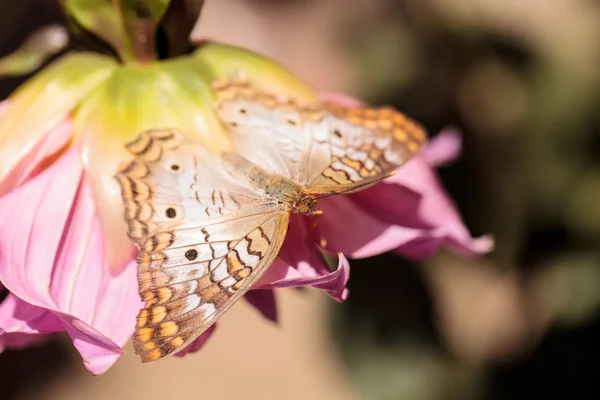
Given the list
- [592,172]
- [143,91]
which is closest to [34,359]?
[592,172]

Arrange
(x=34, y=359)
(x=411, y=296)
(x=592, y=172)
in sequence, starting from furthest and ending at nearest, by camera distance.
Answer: (x=34, y=359) → (x=411, y=296) → (x=592, y=172)

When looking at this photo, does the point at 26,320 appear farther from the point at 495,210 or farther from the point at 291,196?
the point at 495,210

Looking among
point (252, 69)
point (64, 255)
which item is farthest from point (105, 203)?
point (252, 69)

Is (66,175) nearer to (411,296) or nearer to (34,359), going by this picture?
(411,296)

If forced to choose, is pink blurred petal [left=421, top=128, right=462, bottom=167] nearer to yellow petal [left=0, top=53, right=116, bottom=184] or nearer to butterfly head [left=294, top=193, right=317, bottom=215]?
butterfly head [left=294, top=193, right=317, bottom=215]

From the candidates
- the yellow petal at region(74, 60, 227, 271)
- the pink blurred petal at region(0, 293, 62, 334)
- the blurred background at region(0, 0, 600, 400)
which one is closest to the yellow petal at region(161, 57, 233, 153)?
the yellow petal at region(74, 60, 227, 271)

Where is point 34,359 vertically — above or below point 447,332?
below
